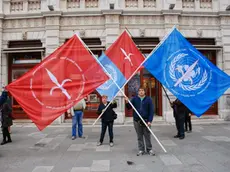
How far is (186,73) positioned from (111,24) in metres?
7.54

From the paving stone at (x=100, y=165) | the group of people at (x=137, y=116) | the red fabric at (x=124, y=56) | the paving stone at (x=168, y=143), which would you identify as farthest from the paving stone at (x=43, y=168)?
the paving stone at (x=168, y=143)

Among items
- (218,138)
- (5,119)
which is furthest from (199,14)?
(5,119)

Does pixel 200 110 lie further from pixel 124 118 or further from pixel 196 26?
pixel 196 26

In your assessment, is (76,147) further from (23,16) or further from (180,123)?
(23,16)

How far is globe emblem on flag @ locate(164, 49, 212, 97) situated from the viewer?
6.67m

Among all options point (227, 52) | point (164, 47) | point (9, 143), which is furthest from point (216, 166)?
point (227, 52)

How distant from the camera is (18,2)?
13867mm

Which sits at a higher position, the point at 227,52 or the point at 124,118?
the point at 227,52

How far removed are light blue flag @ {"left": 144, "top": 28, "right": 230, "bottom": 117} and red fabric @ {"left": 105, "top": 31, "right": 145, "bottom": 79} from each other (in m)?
0.49

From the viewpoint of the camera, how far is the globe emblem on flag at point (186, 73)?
6.67 meters

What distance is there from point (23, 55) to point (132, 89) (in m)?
7.36

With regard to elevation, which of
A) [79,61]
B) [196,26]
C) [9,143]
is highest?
[196,26]

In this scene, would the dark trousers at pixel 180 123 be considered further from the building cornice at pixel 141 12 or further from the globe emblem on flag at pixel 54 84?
the building cornice at pixel 141 12

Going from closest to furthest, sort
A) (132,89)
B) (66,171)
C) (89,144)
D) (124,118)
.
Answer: (66,171), (89,144), (124,118), (132,89)
